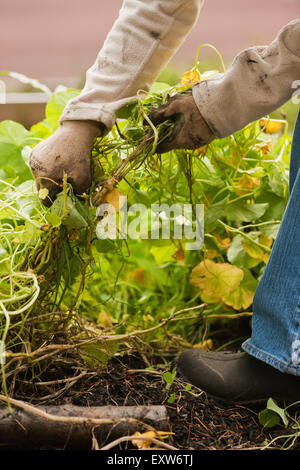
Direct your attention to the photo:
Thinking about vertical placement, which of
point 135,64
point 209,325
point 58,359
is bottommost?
point 209,325

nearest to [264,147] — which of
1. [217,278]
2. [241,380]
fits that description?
[217,278]

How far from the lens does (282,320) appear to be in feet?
2.92

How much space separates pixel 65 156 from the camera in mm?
859

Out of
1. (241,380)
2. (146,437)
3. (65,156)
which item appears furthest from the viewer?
(241,380)

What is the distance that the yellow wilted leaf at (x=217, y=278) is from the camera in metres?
1.13

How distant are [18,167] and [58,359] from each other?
19.4 inches

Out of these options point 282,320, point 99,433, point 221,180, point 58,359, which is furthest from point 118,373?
point 221,180

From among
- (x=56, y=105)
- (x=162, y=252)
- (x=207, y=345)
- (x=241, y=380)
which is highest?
(x=56, y=105)

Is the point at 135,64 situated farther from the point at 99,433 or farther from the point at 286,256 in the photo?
the point at 99,433

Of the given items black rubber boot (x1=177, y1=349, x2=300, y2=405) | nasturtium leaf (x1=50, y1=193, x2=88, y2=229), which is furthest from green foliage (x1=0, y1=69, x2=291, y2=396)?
black rubber boot (x1=177, y1=349, x2=300, y2=405)

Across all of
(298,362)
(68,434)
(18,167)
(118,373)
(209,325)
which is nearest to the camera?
(68,434)

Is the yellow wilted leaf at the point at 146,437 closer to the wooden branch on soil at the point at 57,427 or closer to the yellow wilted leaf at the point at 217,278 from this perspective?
the wooden branch on soil at the point at 57,427

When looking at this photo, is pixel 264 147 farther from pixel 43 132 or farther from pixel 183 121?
pixel 43 132

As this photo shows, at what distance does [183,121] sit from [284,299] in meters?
0.37
